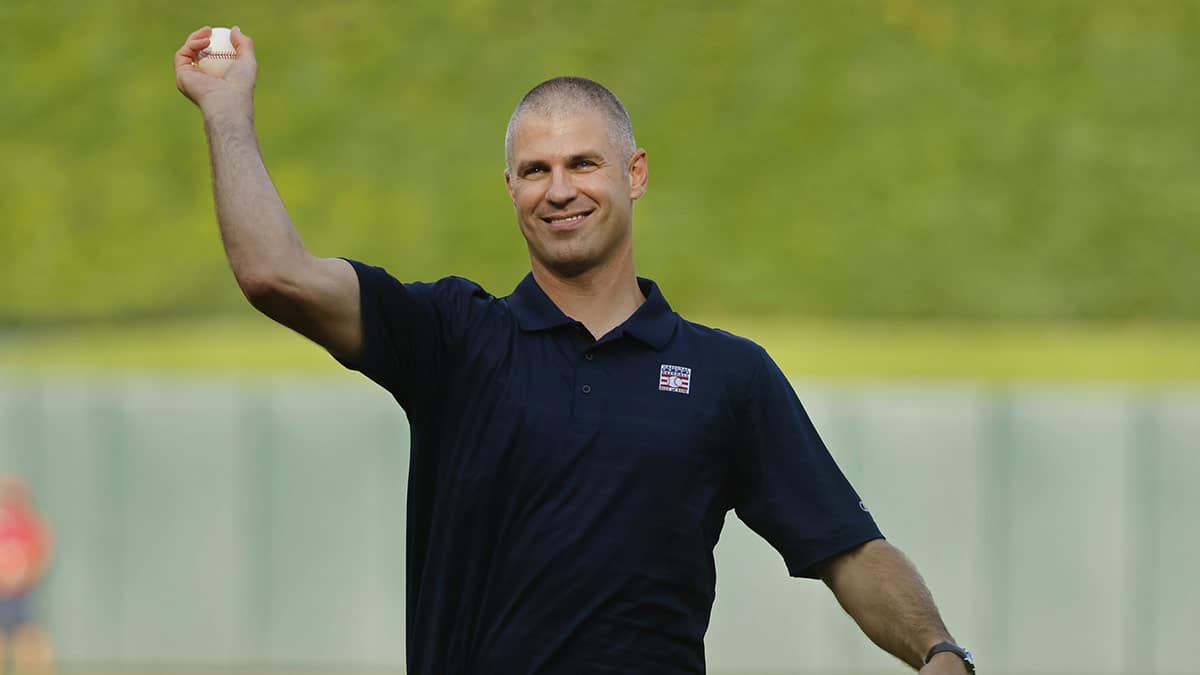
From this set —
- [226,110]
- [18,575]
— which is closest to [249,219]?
[226,110]

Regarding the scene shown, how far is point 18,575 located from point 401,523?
3.01 m

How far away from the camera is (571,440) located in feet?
12.8

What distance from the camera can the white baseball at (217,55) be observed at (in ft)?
12.5

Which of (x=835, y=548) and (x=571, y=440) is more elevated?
(x=571, y=440)

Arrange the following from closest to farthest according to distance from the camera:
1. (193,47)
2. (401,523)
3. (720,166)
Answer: (193,47)
(401,523)
(720,166)

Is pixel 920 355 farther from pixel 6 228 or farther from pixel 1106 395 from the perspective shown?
pixel 6 228

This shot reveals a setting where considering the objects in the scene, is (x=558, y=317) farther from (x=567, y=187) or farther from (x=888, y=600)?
(x=888, y=600)

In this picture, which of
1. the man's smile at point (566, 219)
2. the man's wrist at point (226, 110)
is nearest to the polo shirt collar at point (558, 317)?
the man's smile at point (566, 219)

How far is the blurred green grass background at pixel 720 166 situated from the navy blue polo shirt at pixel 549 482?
17676 millimetres

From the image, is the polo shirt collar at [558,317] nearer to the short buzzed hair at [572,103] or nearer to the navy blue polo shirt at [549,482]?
the navy blue polo shirt at [549,482]

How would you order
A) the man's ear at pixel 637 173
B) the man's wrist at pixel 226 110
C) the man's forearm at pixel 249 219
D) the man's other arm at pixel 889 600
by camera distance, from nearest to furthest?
the man's forearm at pixel 249 219 < the man's wrist at pixel 226 110 < the man's other arm at pixel 889 600 < the man's ear at pixel 637 173

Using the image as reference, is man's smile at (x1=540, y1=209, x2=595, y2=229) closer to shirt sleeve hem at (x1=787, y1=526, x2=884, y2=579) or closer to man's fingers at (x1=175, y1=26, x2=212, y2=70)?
man's fingers at (x1=175, y1=26, x2=212, y2=70)

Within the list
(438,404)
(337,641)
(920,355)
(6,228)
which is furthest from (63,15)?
(438,404)

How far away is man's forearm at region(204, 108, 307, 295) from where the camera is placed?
11.6 feet
